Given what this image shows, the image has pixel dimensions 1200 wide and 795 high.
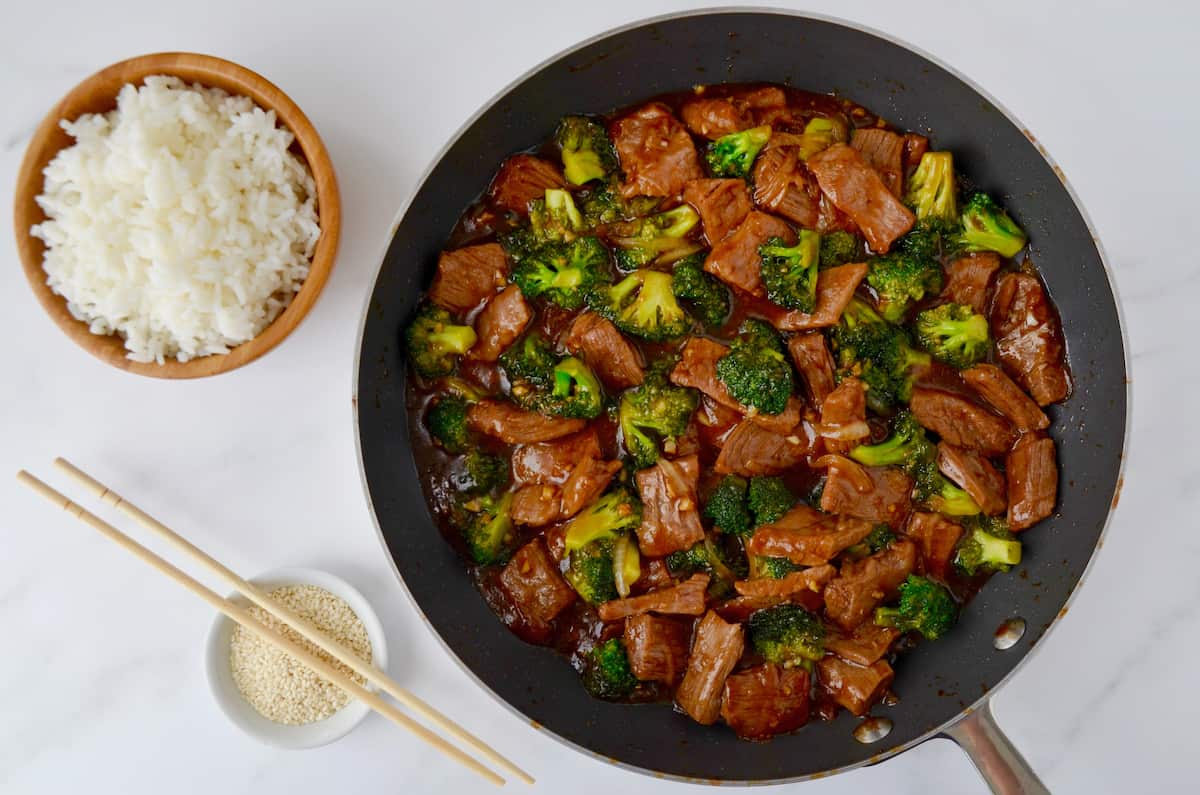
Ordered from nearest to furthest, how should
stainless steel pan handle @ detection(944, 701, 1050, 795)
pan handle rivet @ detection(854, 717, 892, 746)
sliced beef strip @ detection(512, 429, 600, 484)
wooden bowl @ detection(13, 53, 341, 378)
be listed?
1. stainless steel pan handle @ detection(944, 701, 1050, 795)
2. wooden bowl @ detection(13, 53, 341, 378)
3. sliced beef strip @ detection(512, 429, 600, 484)
4. pan handle rivet @ detection(854, 717, 892, 746)

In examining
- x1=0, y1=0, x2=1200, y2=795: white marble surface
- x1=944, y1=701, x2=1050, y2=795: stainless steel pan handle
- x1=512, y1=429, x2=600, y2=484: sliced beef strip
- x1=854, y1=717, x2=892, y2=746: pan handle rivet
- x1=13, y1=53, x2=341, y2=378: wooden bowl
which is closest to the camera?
x1=944, y1=701, x2=1050, y2=795: stainless steel pan handle

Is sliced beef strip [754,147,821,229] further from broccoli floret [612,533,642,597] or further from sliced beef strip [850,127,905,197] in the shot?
broccoli floret [612,533,642,597]

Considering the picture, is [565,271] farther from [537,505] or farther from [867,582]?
[867,582]

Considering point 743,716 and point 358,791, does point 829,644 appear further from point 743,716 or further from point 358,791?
point 358,791

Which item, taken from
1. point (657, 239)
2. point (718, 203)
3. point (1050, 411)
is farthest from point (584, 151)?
point (1050, 411)

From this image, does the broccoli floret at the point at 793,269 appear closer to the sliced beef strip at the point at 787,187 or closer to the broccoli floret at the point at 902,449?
the sliced beef strip at the point at 787,187

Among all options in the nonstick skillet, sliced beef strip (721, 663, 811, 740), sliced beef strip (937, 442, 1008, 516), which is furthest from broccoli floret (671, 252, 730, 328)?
sliced beef strip (721, 663, 811, 740)
